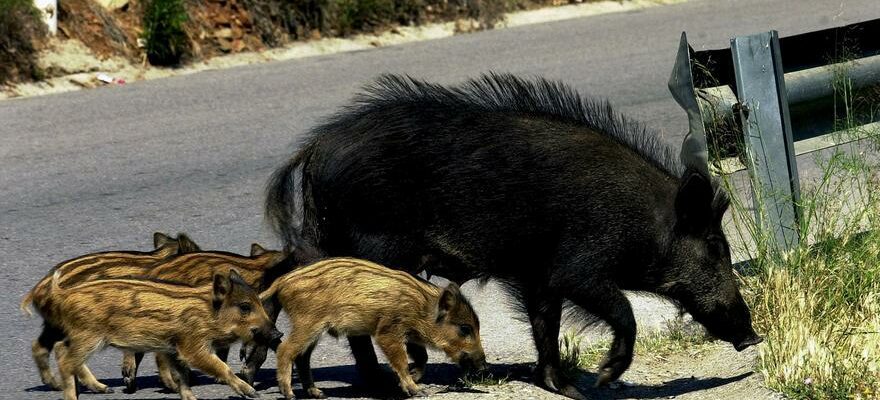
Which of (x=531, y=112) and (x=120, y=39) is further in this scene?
(x=120, y=39)

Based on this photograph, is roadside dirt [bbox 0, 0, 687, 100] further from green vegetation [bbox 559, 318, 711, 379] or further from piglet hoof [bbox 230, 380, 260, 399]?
piglet hoof [bbox 230, 380, 260, 399]

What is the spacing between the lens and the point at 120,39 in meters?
13.0

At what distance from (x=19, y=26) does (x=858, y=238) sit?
789 cm

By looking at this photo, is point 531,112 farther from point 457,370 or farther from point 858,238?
point 858,238

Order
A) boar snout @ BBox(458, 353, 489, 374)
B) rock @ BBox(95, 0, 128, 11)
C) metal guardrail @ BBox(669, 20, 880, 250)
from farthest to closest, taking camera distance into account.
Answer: rock @ BBox(95, 0, 128, 11)
metal guardrail @ BBox(669, 20, 880, 250)
boar snout @ BBox(458, 353, 489, 374)

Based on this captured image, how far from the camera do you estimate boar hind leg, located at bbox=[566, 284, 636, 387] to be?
608 cm

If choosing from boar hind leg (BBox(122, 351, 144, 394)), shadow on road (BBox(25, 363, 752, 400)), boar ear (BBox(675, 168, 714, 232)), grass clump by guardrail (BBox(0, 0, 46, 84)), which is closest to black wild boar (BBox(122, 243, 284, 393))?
boar hind leg (BBox(122, 351, 144, 394))

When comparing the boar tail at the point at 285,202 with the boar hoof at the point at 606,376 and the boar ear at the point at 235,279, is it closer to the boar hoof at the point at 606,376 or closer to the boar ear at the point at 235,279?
the boar ear at the point at 235,279

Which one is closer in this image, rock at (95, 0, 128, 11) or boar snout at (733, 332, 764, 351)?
boar snout at (733, 332, 764, 351)

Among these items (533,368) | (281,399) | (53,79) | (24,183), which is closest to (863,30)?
(533,368)

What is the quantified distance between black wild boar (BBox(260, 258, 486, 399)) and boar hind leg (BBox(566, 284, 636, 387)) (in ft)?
1.88

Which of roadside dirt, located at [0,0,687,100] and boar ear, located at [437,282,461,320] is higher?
roadside dirt, located at [0,0,687,100]

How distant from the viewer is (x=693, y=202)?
623cm

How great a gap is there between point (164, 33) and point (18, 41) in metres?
1.35
